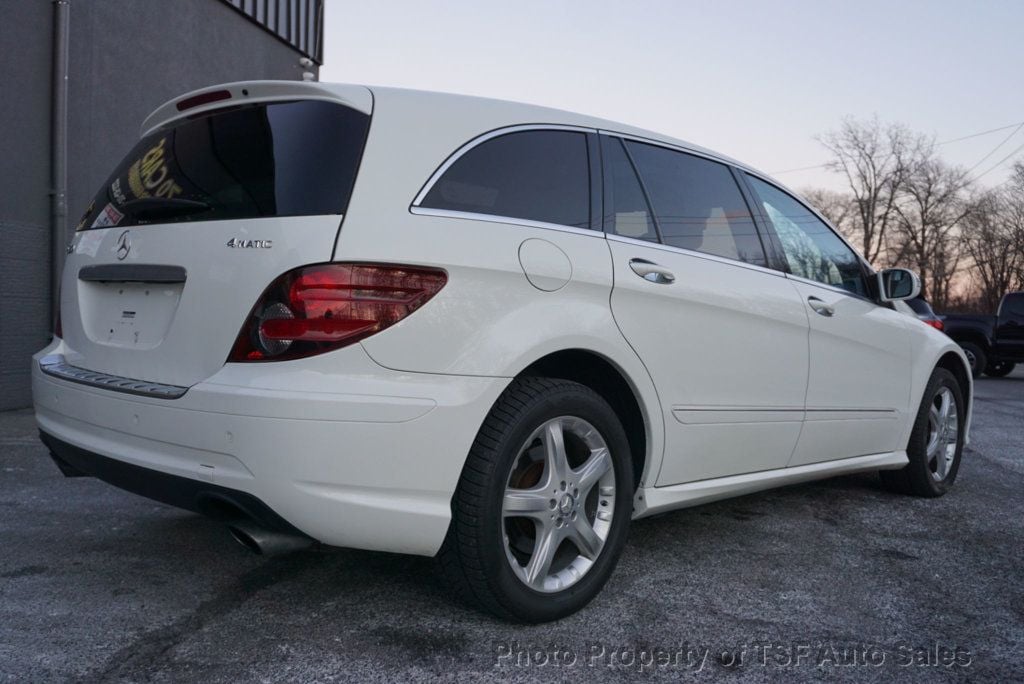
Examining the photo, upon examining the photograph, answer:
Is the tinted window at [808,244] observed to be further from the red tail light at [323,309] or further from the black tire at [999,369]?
the black tire at [999,369]

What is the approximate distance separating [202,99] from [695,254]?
1775 millimetres

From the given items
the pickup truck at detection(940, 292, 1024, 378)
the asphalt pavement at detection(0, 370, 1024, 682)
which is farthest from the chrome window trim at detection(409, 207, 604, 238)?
the pickup truck at detection(940, 292, 1024, 378)

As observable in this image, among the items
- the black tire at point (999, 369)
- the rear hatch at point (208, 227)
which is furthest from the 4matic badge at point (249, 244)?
the black tire at point (999, 369)

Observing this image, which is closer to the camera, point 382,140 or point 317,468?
point 317,468

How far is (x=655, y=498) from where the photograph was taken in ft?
10.3

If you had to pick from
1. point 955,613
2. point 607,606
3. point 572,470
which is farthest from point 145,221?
point 955,613

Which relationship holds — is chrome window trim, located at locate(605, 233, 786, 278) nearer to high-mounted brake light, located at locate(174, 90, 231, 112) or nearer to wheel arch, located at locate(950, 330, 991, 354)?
high-mounted brake light, located at locate(174, 90, 231, 112)

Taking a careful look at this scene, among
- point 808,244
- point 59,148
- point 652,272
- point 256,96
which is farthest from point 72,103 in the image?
point 652,272

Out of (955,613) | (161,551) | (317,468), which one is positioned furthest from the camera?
(161,551)

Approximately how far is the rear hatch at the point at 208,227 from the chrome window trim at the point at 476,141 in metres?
0.21

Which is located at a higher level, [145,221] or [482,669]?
[145,221]

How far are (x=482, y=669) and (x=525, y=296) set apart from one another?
101cm

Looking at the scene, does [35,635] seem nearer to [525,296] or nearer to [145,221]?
[145,221]

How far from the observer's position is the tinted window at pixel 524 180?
2.66m
